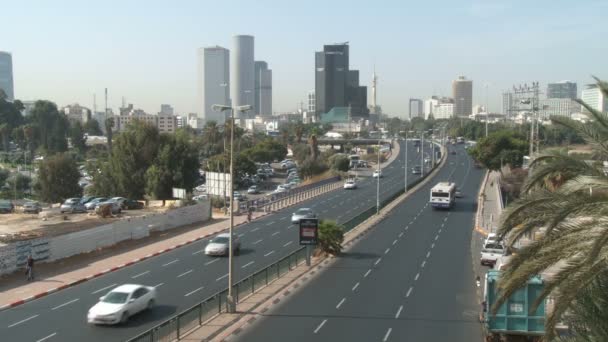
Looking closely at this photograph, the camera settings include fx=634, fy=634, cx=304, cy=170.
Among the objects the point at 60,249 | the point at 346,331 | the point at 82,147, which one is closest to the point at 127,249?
the point at 60,249

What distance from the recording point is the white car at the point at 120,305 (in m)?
20.5

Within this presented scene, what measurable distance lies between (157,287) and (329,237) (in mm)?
11053

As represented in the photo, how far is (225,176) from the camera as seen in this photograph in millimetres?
53781

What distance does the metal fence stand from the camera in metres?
17.5

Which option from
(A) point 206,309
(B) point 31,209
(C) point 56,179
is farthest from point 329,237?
(C) point 56,179

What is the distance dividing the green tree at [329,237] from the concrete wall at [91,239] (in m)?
12.8

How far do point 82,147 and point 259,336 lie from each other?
15511 centimetres

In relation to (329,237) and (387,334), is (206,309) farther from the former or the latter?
(329,237)

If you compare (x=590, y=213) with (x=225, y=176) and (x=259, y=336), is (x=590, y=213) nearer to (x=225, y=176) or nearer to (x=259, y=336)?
(x=259, y=336)

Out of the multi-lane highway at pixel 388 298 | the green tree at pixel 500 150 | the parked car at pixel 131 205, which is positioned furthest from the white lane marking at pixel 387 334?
the green tree at pixel 500 150

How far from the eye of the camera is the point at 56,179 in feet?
241

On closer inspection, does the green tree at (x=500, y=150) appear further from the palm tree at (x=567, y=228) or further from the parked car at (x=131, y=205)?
the palm tree at (x=567, y=228)

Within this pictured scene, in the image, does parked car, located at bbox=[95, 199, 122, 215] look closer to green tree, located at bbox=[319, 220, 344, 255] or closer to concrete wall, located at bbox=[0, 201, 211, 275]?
concrete wall, located at bbox=[0, 201, 211, 275]

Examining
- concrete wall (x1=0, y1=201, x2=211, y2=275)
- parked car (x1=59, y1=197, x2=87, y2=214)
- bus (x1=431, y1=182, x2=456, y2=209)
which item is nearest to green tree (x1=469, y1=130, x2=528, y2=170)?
bus (x1=431, y1=182, x2=456, y2=209)
